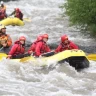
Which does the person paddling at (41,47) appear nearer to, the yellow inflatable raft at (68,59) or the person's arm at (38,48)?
the person's arm at (38,48)

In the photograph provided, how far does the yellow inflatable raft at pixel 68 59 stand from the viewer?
1120 centimetres

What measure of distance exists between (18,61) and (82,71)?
201 centimetres

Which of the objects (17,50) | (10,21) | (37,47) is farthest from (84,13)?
(10,21)

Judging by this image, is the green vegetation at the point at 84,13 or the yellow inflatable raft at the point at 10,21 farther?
the yellow inflatable raft at the point at 10,21

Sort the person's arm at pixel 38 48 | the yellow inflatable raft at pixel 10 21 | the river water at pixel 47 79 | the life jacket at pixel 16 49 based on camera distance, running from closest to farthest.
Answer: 1. the river water at pixel 47 79
2. the person's arm at pixel 38 48
3. the life jacket at pixel 16 49
4. the yellow inflatable raft at pixel 10 21

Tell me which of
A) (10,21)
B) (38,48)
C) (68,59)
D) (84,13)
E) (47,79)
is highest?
(10,21)

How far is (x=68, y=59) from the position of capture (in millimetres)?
11258

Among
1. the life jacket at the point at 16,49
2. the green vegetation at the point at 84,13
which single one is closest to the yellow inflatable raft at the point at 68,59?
the life jacket at the point at 16,49

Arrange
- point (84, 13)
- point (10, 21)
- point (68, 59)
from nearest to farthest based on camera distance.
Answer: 1. point (68, 59)
2. point (84, 13)
3. point (10, 21)

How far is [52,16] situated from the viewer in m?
23.1

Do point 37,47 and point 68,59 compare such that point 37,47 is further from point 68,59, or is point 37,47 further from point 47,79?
point 47,79

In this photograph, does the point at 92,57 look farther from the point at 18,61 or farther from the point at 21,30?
the point at 21,30

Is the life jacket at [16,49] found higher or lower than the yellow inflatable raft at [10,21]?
lower

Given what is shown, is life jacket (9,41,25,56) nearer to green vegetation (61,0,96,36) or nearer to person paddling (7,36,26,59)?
person paddling (7,36,26,59)
